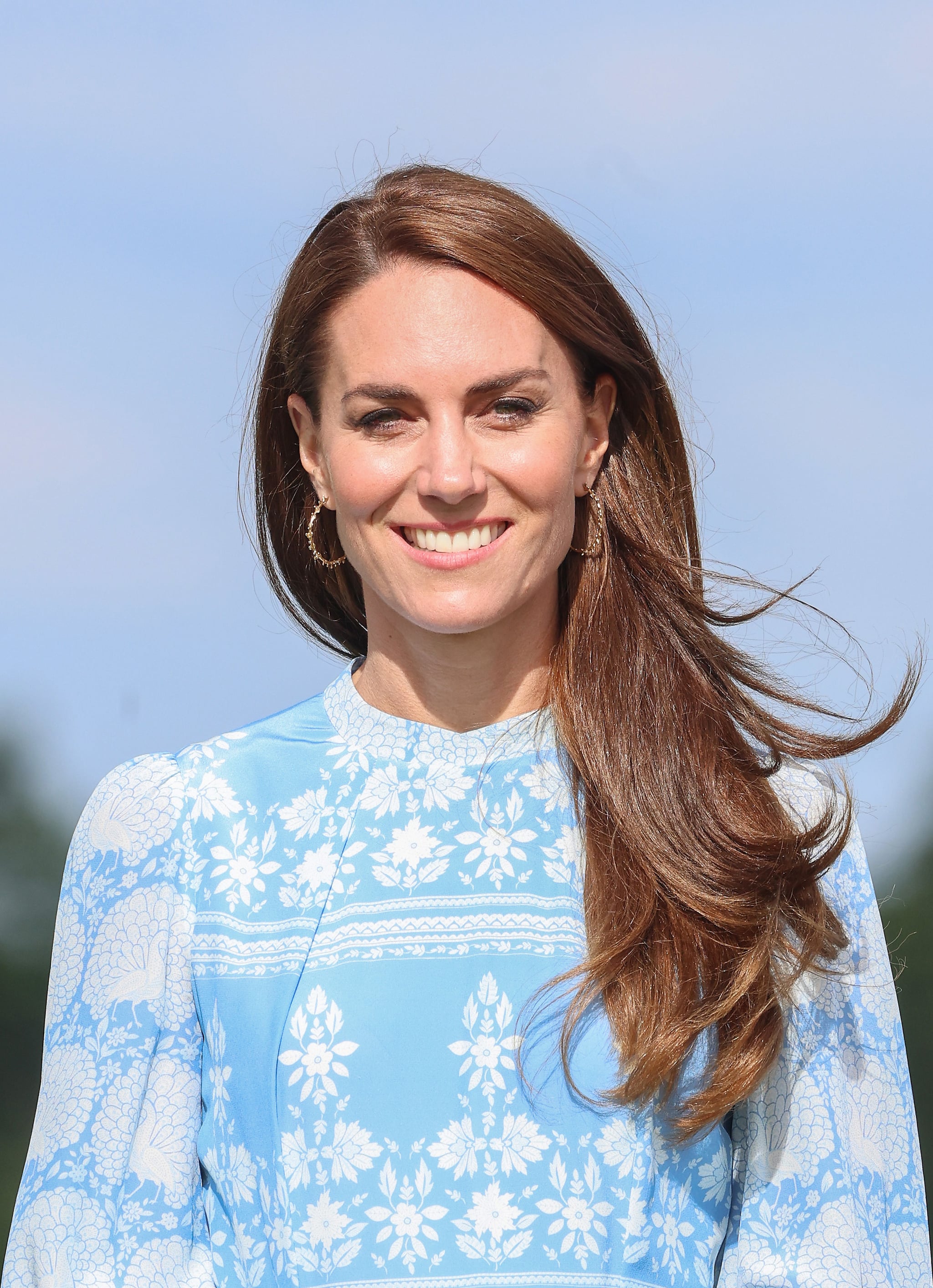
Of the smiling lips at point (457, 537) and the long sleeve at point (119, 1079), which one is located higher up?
the smiling lips at point (457, 537)

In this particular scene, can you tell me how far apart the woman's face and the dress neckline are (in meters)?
0.24

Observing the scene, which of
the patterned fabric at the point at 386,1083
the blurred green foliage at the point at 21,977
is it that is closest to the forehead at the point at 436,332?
the patterned fabric at the point at 386,1083

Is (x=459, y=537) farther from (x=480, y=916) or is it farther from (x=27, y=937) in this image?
(x=27, y=937)

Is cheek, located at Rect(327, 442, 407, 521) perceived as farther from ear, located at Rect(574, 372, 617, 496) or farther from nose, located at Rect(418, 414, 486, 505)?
ear, located at Rect(574, 372, 617, 496)

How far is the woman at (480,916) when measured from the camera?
279 cm

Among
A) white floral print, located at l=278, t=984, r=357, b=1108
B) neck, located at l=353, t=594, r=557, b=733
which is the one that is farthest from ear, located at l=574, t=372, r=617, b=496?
white floral print, located at l=278, t=984, r=357, b=1108

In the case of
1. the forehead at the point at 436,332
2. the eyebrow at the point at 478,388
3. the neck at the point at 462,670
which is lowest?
the neck at the point at 462,670

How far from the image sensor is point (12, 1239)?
115 inches

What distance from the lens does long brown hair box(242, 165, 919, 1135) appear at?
287cm

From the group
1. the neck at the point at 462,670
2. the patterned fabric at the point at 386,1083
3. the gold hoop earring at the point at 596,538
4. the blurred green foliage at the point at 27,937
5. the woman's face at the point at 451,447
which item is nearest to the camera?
the patterned fabric at the point at 386,1083

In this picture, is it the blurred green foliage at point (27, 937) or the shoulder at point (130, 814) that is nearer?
the shoulder at point (130, 814)

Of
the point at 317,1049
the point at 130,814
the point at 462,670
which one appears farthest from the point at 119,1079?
the point at 462,670

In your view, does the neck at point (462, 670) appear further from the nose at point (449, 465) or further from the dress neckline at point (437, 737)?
the nose at point (449, 465)

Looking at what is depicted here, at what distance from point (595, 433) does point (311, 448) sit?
1.72 feet
